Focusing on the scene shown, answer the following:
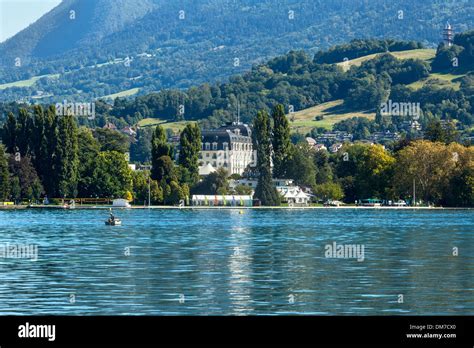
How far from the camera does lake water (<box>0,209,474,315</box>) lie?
124ft

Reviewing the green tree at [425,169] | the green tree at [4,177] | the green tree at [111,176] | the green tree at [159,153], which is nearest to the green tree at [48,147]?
the green tree at [4,177]

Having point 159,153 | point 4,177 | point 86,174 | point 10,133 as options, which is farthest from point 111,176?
point 4,177

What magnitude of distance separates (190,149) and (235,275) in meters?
143

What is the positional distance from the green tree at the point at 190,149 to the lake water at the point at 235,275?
99565mm

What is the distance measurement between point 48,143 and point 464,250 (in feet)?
348

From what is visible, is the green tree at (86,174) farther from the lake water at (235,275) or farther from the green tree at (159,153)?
the lake water at (235,275)

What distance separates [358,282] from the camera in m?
47.1

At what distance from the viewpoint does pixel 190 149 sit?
7628 inches

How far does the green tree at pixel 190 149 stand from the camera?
193 m

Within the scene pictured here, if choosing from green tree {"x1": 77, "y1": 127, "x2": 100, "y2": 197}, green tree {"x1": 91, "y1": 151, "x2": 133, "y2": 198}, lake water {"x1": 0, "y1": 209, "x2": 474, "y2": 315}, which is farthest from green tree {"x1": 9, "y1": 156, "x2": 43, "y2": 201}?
lake water {"x1": 0, "y1": 209, "x2": 474, "y2": 315}

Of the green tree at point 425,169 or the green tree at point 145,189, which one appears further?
the green tree at point 425,169

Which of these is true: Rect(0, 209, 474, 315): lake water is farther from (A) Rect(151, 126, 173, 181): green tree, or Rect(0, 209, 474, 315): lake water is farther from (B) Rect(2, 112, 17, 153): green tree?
(A) Rect(151, 126, 173, 181): green tree

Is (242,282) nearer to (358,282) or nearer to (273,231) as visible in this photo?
(358,282)
